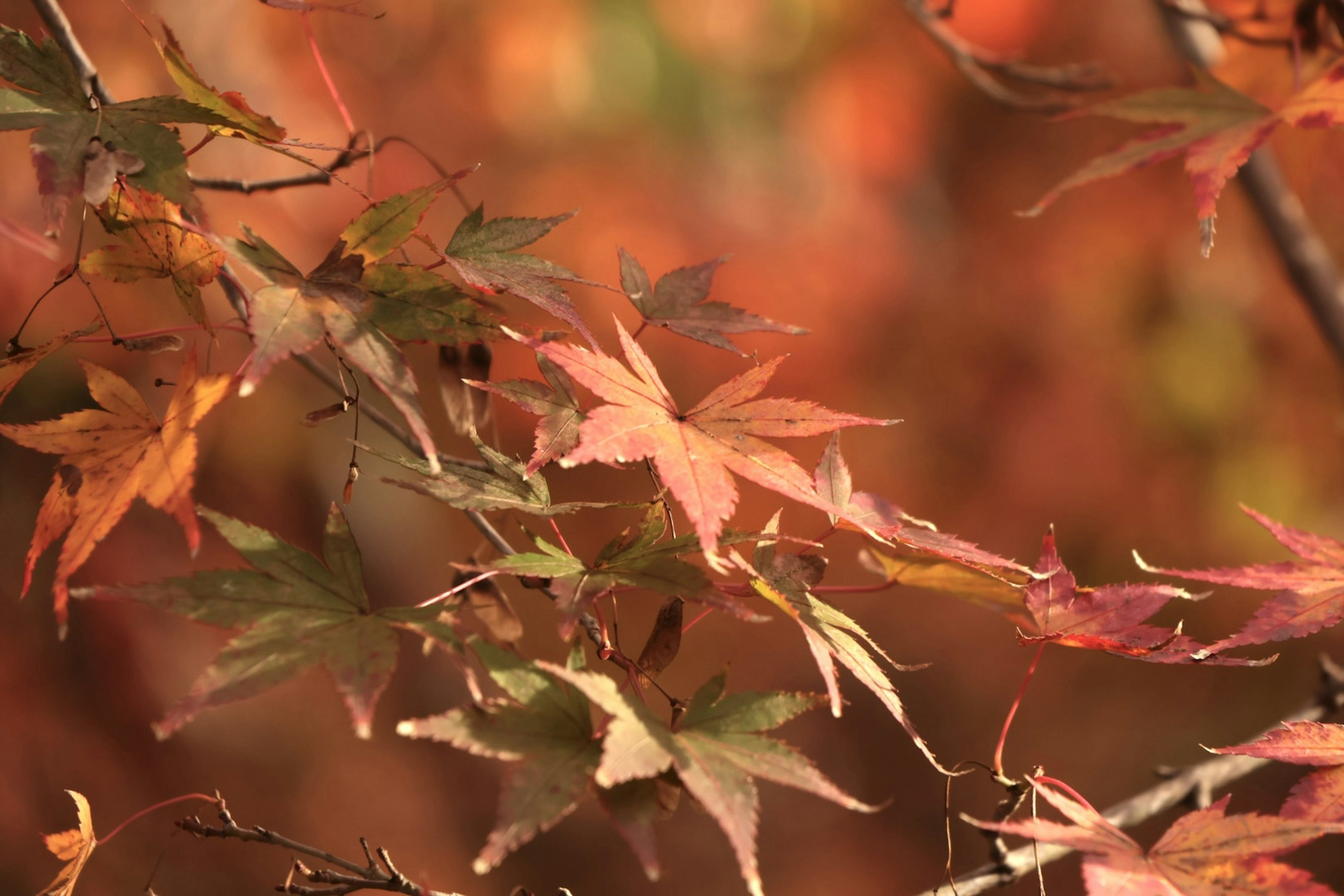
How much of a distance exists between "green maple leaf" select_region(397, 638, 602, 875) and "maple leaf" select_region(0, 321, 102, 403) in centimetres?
26

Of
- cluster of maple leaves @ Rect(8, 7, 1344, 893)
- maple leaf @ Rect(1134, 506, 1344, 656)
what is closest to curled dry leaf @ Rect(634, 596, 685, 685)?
cluster of maple leaves @ Rect(8, 7, 1344, 893)

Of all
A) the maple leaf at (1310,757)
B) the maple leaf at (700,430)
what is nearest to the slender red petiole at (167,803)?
the maple leaf at (700,430)

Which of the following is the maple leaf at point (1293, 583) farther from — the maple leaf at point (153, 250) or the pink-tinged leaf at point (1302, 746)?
the maple leaf at point (153, 250)

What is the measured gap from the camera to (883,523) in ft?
1.60

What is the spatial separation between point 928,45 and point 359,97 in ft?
4.52

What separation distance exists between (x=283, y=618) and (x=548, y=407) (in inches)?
6.2

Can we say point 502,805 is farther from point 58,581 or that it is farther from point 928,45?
point 928,45

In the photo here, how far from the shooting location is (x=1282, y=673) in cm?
215

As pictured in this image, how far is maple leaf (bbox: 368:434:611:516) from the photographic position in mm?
399

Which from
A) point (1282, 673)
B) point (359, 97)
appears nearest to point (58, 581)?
point (359, 97)

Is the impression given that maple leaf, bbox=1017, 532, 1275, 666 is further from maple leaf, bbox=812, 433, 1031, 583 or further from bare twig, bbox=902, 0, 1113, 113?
Result: bare twig, bbox=902, 0, 1113, 113

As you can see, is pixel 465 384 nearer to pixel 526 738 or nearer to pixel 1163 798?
pixel 526 738

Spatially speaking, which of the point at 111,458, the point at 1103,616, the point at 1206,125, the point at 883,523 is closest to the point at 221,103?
the point at 111,458

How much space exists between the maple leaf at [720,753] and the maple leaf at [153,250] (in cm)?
26
